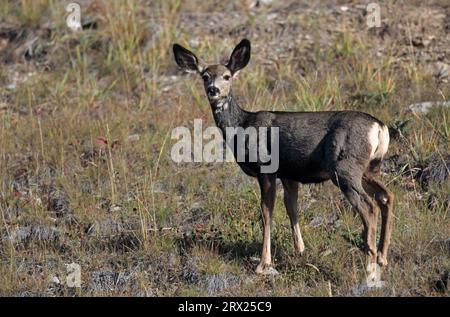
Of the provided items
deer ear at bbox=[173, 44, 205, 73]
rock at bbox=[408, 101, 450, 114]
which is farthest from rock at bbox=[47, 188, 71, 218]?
rock at bbox=[408, 101, 450, 114]

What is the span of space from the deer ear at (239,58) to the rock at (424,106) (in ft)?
9.15

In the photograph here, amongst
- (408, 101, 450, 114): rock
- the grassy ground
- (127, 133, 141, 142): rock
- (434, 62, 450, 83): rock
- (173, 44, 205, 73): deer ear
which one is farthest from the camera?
(434, 62, 450, 83): rock

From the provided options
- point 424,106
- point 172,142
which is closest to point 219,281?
point 172,142

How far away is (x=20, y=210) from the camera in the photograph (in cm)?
970

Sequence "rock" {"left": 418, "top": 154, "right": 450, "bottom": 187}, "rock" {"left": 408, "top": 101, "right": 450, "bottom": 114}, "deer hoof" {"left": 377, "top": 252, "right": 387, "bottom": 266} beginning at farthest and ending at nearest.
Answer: "rock" {"left": 408, "top": 101, "right": 450, "bottom": 114} → "rock" {"left": 418, "top": 154, "right": 450, "bottom": 187} → "deer hoof" {"left": 377, "top": 252, "right": 387, "bottom": 266}

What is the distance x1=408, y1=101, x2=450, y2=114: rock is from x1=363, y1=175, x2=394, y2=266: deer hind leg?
110 inches

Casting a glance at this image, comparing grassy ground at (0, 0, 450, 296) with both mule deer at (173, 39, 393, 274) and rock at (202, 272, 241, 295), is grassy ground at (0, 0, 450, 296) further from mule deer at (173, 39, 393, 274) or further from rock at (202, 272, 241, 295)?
mule deer at (173, 39, 393, 274)

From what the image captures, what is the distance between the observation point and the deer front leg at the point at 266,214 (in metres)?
8.05

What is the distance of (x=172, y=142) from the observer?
10820mm

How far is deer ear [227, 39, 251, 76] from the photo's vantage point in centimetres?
860

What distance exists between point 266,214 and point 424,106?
340 centimetres

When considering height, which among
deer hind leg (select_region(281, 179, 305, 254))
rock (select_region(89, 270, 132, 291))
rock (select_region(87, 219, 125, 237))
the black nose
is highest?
the black nose

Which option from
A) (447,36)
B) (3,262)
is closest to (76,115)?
(3,262)

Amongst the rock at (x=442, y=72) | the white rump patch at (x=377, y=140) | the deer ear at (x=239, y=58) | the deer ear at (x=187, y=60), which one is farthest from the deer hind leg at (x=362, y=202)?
the rock at (x=442, y=72)
